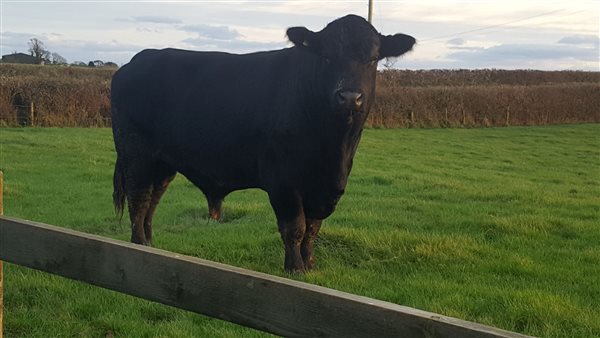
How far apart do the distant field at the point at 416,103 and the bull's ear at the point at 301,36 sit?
71.8 ft

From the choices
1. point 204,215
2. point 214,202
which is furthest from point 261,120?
point 204,215

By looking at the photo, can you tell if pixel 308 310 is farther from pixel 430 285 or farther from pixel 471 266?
pixel 471 266

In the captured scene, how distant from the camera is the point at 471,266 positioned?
6531 mm

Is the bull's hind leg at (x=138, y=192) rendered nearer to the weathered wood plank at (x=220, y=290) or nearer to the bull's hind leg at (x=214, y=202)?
the bull's hind leg at (x=214, y=202)

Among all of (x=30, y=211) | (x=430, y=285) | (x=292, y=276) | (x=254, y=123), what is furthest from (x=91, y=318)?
(x=30, y=211)

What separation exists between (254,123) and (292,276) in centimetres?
153

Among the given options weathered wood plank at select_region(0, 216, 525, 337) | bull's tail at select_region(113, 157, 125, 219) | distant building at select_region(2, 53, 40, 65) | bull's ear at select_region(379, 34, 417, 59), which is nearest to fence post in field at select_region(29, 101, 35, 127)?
bull's tail at select_region(113, 157, 125, 219)

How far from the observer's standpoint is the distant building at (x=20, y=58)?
213 feet

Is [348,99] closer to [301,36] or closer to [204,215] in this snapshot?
[301,36]

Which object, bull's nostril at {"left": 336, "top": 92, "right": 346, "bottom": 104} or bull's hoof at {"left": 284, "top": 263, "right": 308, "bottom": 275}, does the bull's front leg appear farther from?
bull's nostril at {"left": 336, "top": 92, "right": 346, "bottom": 104}

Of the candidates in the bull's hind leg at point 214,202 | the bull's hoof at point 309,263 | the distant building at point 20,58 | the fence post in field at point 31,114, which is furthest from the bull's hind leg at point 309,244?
the distant building at point 20,58

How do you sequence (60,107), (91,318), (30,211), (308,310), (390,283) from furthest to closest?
(60,107) < (30,211) < (390,283) < (91,318) < (308,310)

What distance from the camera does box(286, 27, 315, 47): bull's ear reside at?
569cm

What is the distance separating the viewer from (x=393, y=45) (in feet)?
19.7
